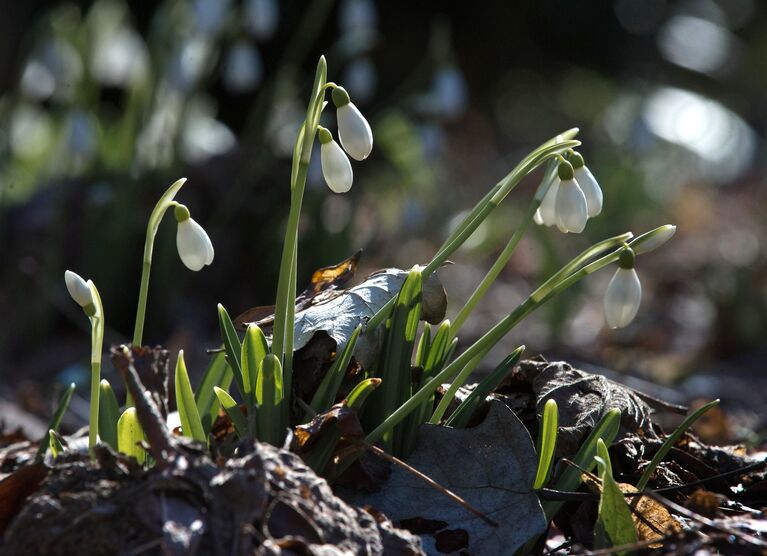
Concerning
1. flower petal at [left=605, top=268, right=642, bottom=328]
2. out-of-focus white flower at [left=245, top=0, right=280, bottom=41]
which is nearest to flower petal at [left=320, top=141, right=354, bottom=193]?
flower petal at [left=605, top=268, right=642, bottom=328]

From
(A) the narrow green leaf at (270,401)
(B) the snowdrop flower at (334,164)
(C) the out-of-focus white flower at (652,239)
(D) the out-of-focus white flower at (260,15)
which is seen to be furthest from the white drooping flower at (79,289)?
(D) the out-of-focus white flower at (260,15)

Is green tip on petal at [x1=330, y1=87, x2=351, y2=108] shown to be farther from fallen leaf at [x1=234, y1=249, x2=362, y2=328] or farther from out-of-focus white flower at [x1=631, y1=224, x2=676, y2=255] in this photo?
out-of-focus white flower at [x1=631, y1=224, x2=676, y2=255]

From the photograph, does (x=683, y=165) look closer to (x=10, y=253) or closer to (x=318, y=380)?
(x=10, y=253)

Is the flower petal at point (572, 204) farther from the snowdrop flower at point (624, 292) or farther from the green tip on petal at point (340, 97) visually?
the green tip on petal at point (340, 97)

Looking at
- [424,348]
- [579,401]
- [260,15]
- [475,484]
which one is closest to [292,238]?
[424,348]

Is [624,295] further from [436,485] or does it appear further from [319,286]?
[319,286]
